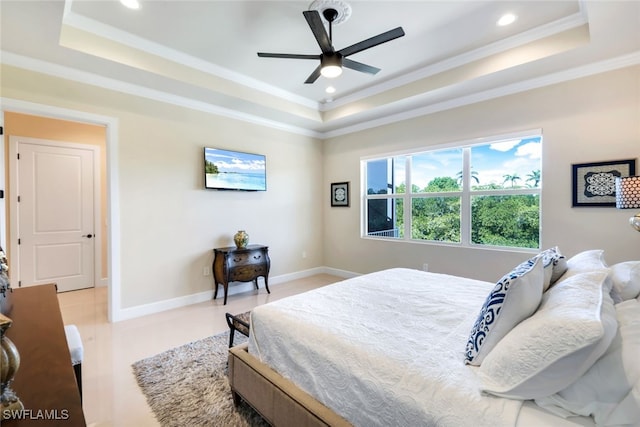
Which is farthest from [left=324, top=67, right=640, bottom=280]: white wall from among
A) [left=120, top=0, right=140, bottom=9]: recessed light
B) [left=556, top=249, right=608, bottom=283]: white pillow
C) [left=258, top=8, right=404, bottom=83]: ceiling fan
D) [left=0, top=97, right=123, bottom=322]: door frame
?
[left=0, top=97, right=123, bottom=322]: door frame

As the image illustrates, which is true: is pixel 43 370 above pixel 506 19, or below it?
below

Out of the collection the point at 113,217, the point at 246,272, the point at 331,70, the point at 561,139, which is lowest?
the point at 246,272

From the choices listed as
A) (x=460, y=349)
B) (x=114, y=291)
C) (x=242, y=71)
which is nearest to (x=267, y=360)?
(x=460, y=349)

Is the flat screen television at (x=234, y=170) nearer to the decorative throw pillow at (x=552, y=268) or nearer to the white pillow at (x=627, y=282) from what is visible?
the decorative throw pillow at (x=552, y=268)

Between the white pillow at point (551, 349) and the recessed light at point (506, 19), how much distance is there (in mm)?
2617

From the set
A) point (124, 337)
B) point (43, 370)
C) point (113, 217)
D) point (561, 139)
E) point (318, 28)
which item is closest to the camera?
point (43, 370)

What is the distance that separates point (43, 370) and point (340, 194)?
15.2 feet

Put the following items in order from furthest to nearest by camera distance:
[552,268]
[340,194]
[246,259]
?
[340,194], [246,259], [552,268]

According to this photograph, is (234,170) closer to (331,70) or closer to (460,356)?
(331,70)

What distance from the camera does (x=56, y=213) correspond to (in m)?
4.32

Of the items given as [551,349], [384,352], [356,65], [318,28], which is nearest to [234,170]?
[356,65]

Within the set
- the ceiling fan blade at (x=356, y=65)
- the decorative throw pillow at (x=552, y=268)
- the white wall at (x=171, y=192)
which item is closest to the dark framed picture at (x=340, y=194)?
the white wall at (x=171, y=192)

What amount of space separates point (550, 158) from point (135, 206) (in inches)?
188

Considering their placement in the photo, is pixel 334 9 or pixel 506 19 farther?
pixel 506 19
